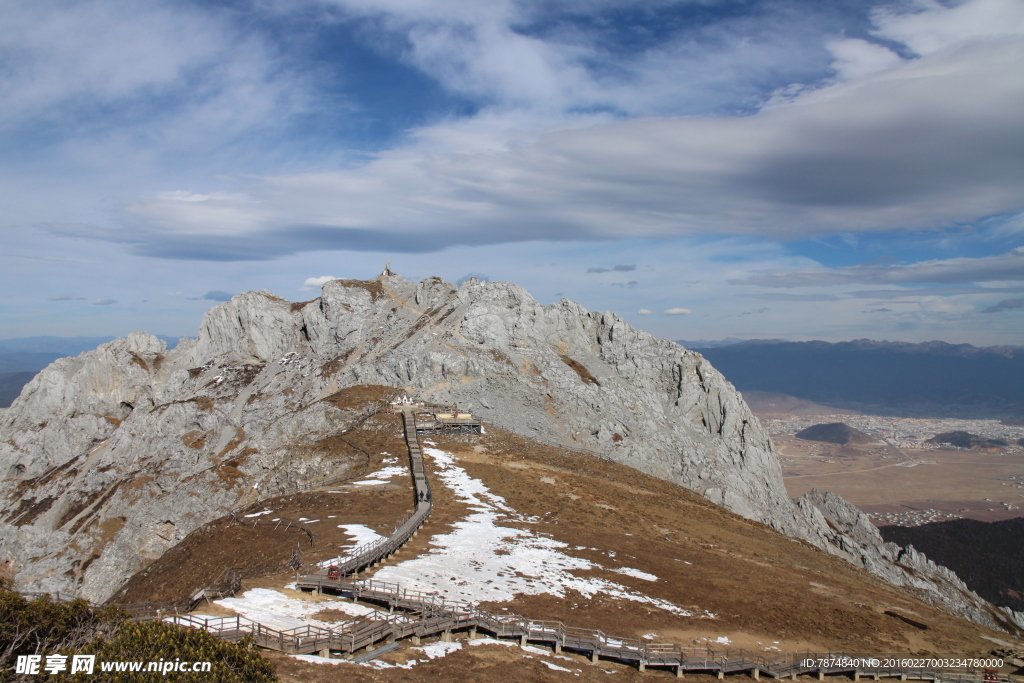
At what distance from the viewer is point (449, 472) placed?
6141cm

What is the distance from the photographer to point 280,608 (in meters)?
28.8

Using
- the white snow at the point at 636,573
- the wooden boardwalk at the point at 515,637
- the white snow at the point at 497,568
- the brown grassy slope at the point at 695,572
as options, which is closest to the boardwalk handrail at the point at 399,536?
the wooden boardwalk at the point at 515,637

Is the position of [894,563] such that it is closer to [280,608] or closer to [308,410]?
[308,410]

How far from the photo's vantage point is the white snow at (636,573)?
40.5 meters

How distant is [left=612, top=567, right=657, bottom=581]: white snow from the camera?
40531mm

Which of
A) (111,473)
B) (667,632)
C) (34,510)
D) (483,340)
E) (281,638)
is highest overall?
(483,340)

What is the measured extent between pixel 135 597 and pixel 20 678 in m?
22.8

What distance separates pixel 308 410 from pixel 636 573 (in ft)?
189

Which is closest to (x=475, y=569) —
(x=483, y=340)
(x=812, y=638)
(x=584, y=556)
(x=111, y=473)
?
(x=584, y=556)

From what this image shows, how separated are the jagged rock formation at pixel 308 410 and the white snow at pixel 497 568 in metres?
24.9

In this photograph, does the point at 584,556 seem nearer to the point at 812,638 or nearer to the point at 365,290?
the point at 812,638

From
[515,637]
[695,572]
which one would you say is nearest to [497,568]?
[515,637]

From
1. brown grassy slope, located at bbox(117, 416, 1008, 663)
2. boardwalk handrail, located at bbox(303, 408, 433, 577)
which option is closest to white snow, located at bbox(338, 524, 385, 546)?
boardwalk handrail, located at bbox(303, 408, 433, 577)

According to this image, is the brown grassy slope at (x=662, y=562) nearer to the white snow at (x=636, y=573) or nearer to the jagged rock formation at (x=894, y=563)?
the white snow at (x=636, y=573)
